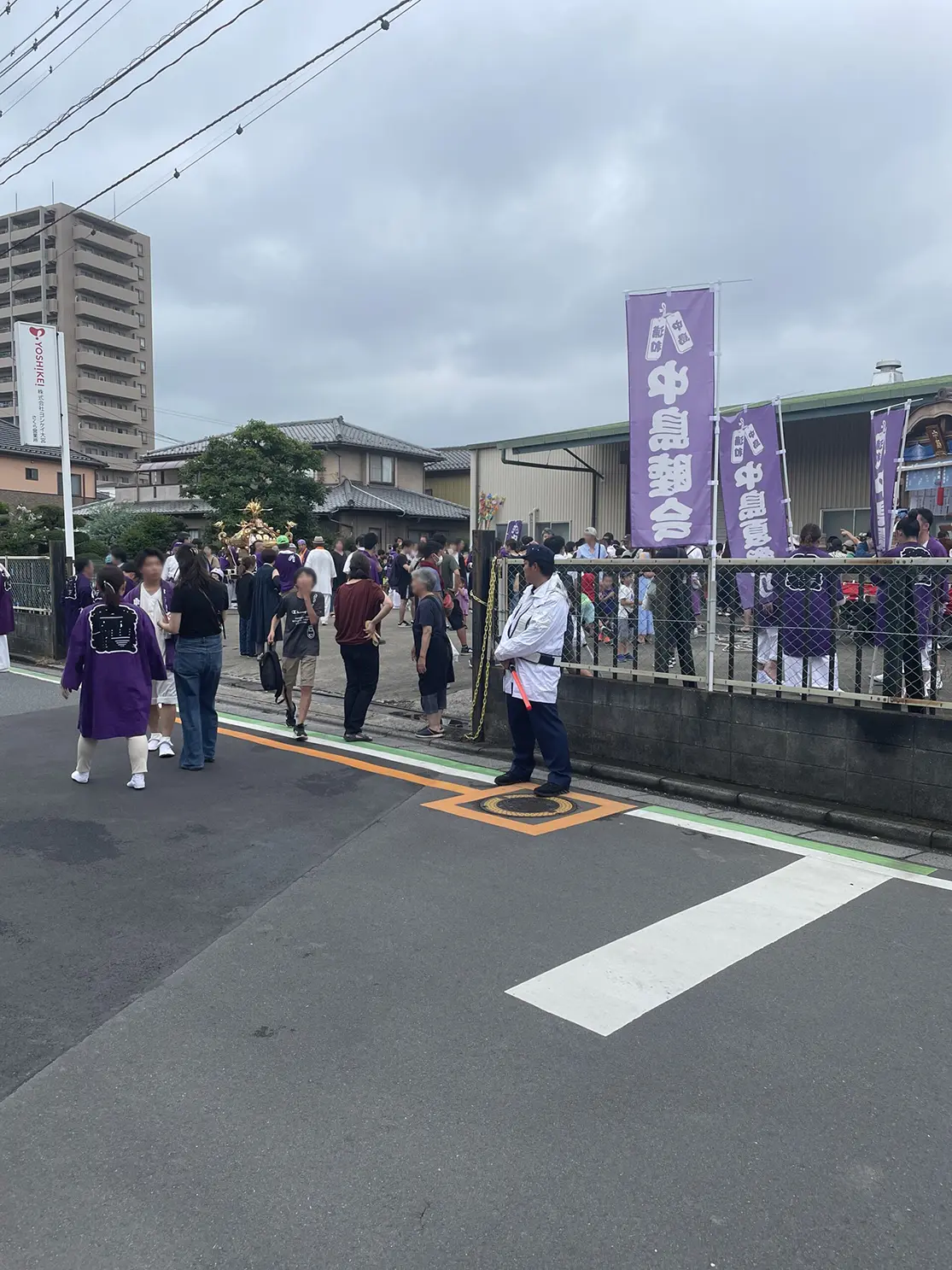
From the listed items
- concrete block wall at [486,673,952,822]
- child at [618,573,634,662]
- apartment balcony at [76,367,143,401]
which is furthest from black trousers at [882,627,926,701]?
apartment balcony at [76,367,143,401]

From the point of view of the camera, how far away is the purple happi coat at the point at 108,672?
7.03 m

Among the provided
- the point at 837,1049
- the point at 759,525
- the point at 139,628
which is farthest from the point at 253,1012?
the point at 759,525

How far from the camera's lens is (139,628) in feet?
23.6

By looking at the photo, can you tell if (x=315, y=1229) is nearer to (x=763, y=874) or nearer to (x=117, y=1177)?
(x=117, y=1177)

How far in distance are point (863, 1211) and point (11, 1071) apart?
2.76 m

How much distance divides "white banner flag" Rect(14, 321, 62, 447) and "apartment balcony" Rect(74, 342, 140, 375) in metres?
53.7

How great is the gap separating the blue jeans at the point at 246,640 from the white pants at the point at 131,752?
7227 mm

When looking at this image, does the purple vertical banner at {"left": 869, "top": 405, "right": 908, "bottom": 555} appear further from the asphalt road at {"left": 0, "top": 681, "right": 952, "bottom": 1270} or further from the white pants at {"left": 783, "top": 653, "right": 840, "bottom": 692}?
the asphalt road at {"left": 0, "top": 681, "right": 952, "bottom": 1270}

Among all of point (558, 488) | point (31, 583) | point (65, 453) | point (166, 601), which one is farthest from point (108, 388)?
point (166, 601)

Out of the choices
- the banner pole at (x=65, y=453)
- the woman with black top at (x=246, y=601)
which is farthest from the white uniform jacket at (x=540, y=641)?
the banner pole at (x=65, y=453)

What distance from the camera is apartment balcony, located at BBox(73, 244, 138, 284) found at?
6378cm

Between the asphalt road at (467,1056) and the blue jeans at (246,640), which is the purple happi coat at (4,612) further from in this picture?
the asphalt road at (467,1056)

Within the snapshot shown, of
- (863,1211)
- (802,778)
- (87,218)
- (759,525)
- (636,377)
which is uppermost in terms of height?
(87,218)

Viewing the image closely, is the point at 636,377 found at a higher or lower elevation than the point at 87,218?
lower
